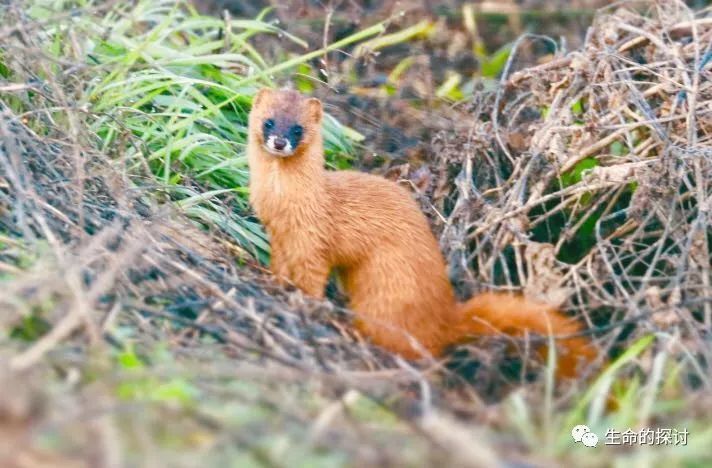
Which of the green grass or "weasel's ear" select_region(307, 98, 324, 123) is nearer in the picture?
"weasel's ear" select_region(307, 98, 324, 123)

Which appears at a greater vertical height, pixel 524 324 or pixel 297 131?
pixel 297 131

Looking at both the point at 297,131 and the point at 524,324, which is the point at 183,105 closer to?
the point at 297,131

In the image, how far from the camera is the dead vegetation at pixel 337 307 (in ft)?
9.62

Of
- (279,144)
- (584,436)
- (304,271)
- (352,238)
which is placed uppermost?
(279,144)

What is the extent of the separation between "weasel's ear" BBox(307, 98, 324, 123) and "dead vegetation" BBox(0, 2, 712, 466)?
0.64m

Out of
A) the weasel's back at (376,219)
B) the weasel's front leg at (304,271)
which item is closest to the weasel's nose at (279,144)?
the weasel's back at (376,219)

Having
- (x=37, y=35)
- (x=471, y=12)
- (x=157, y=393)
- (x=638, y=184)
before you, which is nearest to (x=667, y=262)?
(x=638, y=184)

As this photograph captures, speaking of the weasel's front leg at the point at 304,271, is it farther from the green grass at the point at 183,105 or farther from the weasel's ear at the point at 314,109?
the weasel's ear at the point at 314,109

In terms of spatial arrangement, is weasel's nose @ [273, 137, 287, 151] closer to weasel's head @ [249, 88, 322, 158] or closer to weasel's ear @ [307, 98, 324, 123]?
weasel's head @ [249, 88, 322, 158]

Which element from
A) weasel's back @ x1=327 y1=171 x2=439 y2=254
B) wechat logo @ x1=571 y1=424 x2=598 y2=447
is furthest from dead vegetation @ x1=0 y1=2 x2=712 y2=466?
weasel's back @ x1=327 y1=171 x2=439 y2=254

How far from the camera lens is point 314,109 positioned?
4988mm

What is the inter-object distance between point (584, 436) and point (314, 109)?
2.14m

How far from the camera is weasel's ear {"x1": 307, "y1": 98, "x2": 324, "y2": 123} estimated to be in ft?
16.3

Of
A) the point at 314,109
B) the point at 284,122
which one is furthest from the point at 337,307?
the point at 314,109
